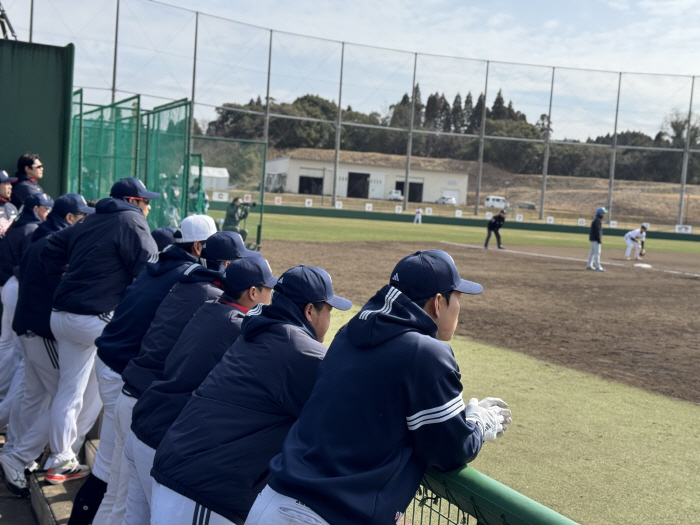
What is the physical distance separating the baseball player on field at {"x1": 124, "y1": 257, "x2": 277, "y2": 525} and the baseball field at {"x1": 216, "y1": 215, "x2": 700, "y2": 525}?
2960 mm

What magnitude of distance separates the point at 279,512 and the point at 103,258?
3.33 m

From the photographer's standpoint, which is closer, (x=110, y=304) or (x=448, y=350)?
(x=448, y=350)

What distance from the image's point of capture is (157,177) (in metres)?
11.5

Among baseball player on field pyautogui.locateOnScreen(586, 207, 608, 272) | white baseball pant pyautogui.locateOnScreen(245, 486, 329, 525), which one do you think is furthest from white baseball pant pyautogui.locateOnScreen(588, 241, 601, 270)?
white baseball pant pyautogui.locateOnScreen(245, 486, 329, 525)

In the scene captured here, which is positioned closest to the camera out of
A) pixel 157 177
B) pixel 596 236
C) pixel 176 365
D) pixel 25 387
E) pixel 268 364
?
pixel 268 364

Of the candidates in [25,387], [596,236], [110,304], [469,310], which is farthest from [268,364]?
[596,236]

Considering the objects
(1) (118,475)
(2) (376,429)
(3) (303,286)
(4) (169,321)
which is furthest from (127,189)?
(2) (376,429)

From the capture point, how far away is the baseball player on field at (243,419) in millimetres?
2762

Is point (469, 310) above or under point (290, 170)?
under

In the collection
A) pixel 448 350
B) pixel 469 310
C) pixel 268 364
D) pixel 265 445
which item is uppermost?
pixel 448 350

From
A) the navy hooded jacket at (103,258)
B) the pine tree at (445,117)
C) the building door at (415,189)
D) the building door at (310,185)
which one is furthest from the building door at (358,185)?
the navy hooded jacket at (103,258)

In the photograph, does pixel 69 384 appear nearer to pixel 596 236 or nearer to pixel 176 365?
pixel 176 365

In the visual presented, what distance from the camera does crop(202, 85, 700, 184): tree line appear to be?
66.9 meters

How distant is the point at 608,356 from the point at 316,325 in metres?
8.49
